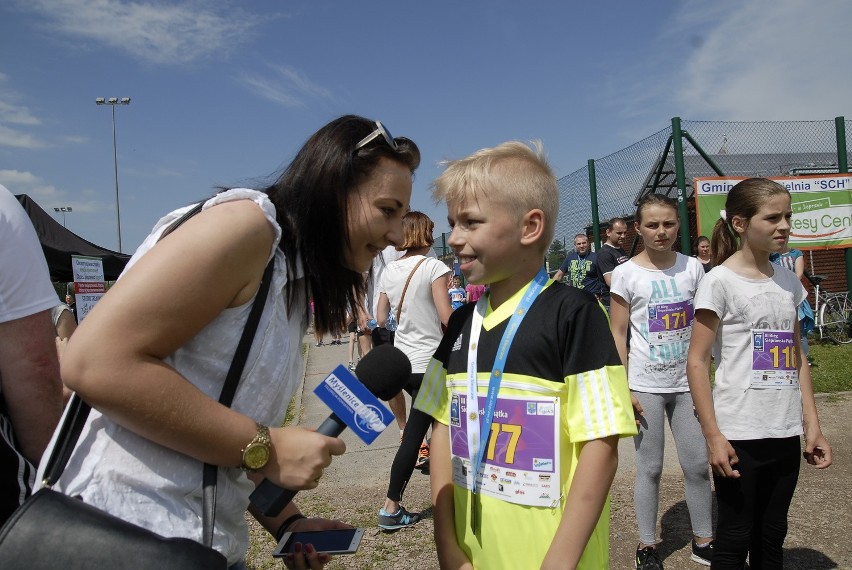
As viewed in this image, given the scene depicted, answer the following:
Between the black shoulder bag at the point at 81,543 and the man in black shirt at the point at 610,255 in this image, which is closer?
the black shoulder bag at the point at 81,543

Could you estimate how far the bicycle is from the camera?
10656 millimetres

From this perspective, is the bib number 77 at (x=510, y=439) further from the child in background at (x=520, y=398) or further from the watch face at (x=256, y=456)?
the watch face at (x=256, y=456)

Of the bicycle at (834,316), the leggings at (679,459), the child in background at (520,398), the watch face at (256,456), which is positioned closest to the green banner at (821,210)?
the bicycle at (834,316)

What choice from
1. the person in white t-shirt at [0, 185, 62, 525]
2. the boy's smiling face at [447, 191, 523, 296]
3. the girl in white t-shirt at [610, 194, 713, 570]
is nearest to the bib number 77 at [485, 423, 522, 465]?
the boy's smiling face at [447, 191, 523, 296]

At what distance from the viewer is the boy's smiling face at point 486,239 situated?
6.13 feet

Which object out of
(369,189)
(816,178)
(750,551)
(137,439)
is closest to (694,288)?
(750,551)

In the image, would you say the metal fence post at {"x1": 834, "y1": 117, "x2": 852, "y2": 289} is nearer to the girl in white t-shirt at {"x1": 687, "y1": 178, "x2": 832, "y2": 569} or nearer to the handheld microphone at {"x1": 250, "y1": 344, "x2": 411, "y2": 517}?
the girl in white t-shirt at {"x1": 687, "y1": 178, "x2": 832, "y2": 569}

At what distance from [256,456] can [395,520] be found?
3252mm

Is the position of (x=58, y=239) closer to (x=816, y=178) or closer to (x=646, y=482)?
(x=646, y=482)

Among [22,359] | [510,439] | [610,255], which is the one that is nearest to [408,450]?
[510,439]

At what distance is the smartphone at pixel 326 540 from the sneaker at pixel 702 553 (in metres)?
2.67

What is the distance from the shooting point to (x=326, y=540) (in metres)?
1.69

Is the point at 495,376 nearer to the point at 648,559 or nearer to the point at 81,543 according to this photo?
the point at 81,543

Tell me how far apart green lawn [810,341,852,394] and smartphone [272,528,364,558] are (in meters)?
7.00
